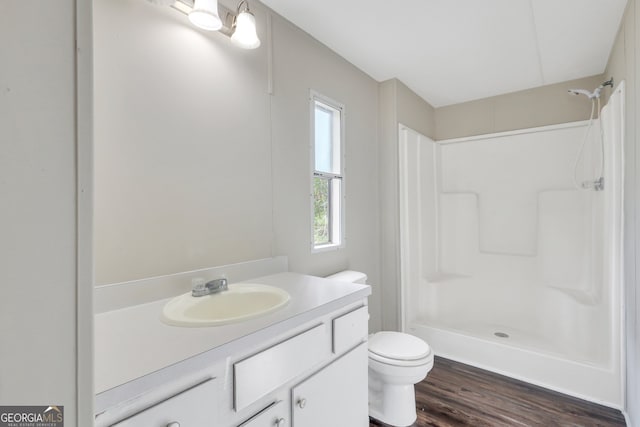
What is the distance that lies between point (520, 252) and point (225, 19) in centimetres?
309

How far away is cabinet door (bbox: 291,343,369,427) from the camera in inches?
41.4

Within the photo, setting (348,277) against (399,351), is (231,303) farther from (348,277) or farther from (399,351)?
(399,351)

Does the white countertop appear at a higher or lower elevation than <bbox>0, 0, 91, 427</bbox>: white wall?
lower

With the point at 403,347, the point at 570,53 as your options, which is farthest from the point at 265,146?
the point at 570,53

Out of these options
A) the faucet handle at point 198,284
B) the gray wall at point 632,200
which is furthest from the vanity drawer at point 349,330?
the gray wall at point 632,200

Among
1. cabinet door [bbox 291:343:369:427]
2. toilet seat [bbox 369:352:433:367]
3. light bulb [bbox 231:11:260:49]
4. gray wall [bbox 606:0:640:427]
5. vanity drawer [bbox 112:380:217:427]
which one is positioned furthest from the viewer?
toilet seat [bbox 369:352:433:367]

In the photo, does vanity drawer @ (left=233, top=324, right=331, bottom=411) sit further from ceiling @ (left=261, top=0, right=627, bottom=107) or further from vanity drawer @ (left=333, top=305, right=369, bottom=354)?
ceiling @ (left=261, top=0, right=627, bottom=107)

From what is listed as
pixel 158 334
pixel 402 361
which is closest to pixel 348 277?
pixel 402 361

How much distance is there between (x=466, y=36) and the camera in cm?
193

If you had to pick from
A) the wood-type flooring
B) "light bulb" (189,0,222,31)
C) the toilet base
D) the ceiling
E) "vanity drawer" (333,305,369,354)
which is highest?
the ceiling

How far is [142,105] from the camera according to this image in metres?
1.16

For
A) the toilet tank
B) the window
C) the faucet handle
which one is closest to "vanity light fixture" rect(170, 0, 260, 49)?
the window

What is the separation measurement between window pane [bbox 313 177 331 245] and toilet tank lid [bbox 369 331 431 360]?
740 mm

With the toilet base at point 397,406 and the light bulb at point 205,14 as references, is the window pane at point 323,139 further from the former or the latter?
the toilet base at point 397,406
